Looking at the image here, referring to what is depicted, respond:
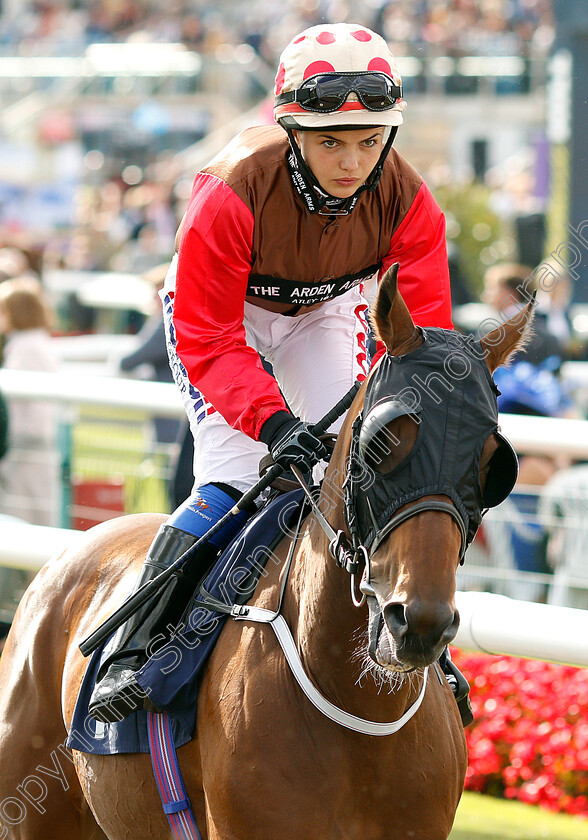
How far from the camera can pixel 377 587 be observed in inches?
83.2

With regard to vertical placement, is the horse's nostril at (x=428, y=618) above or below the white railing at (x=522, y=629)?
above

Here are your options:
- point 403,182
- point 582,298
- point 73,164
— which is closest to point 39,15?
point 73,164

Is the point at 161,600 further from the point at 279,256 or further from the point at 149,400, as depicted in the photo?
the point at 149,400

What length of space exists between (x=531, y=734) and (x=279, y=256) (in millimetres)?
2643

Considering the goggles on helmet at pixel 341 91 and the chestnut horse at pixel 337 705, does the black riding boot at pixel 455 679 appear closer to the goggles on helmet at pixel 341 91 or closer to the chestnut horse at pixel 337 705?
the chestnut horse at pixel 337 705

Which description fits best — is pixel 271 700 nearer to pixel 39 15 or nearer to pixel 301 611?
pixel 301 611

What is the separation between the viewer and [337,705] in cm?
238

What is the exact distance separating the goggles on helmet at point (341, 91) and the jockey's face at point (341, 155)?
67mm

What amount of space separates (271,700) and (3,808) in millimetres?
1178

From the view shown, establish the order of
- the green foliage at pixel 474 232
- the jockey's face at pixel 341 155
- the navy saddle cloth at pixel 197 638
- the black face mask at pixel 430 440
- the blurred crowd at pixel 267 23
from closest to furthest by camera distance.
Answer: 1. the black face mask at pixel 430 440
2. the navy saddle cloth at pixel 197 638
3. the jockey's face at pixel 341 155
4. the green foliage at pixel 474 232
5. the blurred crowd at pixel 267 23

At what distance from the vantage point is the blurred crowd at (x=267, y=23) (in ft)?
60.0

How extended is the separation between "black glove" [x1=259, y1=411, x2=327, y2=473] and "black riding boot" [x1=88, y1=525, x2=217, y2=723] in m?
0.40

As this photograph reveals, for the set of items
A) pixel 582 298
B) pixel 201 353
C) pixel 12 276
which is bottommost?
pixel 582 298

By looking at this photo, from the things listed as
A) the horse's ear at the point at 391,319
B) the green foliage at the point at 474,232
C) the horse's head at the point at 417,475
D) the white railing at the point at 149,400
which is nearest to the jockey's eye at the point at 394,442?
the horse's head at the point at 417,475
